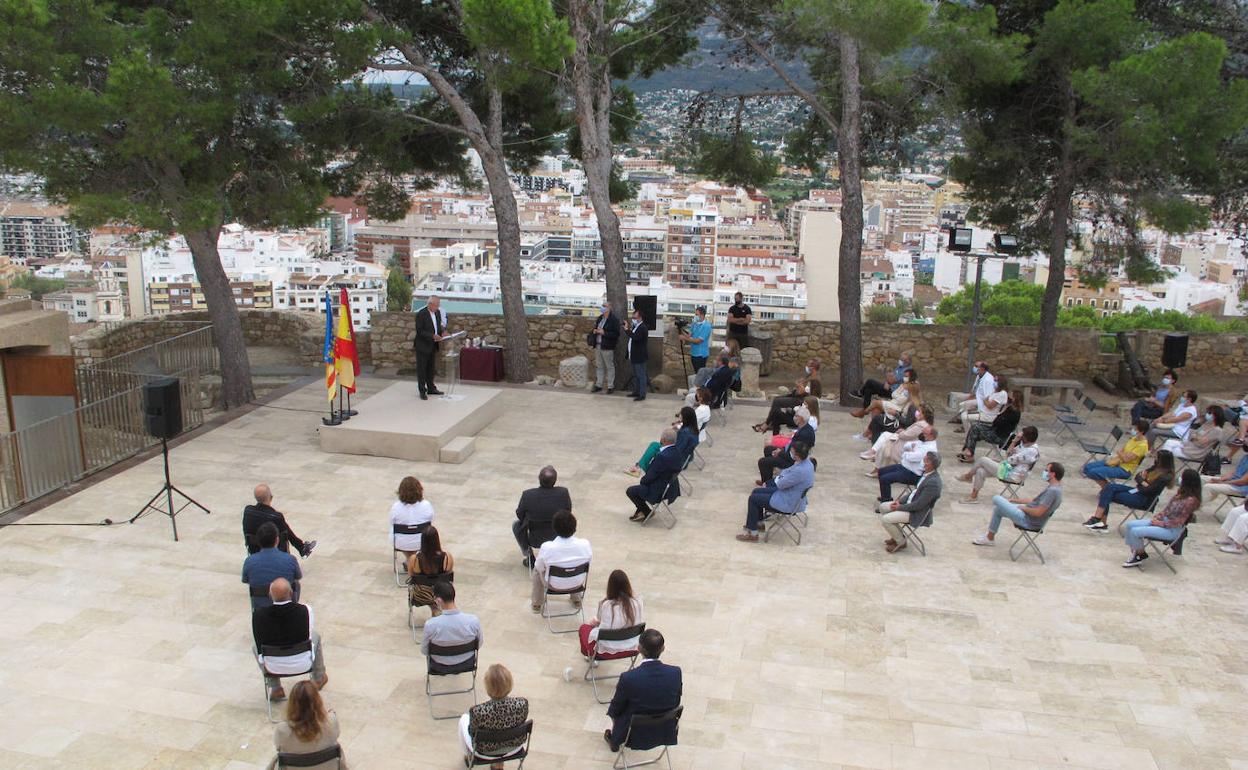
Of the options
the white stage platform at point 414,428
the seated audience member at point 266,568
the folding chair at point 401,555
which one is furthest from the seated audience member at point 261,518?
the white stage platform at point 414,428

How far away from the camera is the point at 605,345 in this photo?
13852 millimetres

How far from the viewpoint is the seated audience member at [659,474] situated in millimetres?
8773

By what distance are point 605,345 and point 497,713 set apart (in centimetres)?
922

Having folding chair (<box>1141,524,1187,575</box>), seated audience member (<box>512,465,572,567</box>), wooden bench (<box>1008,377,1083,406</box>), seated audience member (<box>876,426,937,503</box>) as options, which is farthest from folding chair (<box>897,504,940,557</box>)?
wooden bench (<box>1008,377,1083,406</box>)

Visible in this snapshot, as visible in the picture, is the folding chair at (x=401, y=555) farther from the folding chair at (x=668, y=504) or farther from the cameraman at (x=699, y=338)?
the cameraman at (x=699, y=338)

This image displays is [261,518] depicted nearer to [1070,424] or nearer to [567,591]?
[567,591]

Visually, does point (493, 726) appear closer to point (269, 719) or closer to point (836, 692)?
point (269, 719)

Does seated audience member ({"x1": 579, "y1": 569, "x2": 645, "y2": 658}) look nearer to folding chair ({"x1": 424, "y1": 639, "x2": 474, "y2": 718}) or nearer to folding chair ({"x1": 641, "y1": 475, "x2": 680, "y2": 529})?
folding chair ({"x1": 424, "y1": 639, "x2": 474, "y2": 718})

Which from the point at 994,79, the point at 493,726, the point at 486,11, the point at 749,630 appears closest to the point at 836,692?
the point at 749,630

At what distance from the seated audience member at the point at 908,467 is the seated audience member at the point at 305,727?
6263mm

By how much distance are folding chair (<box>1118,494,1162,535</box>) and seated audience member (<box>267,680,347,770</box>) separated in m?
6.94

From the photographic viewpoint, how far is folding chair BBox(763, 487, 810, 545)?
871cm

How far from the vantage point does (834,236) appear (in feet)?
92.8

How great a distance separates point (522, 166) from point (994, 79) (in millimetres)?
7637
